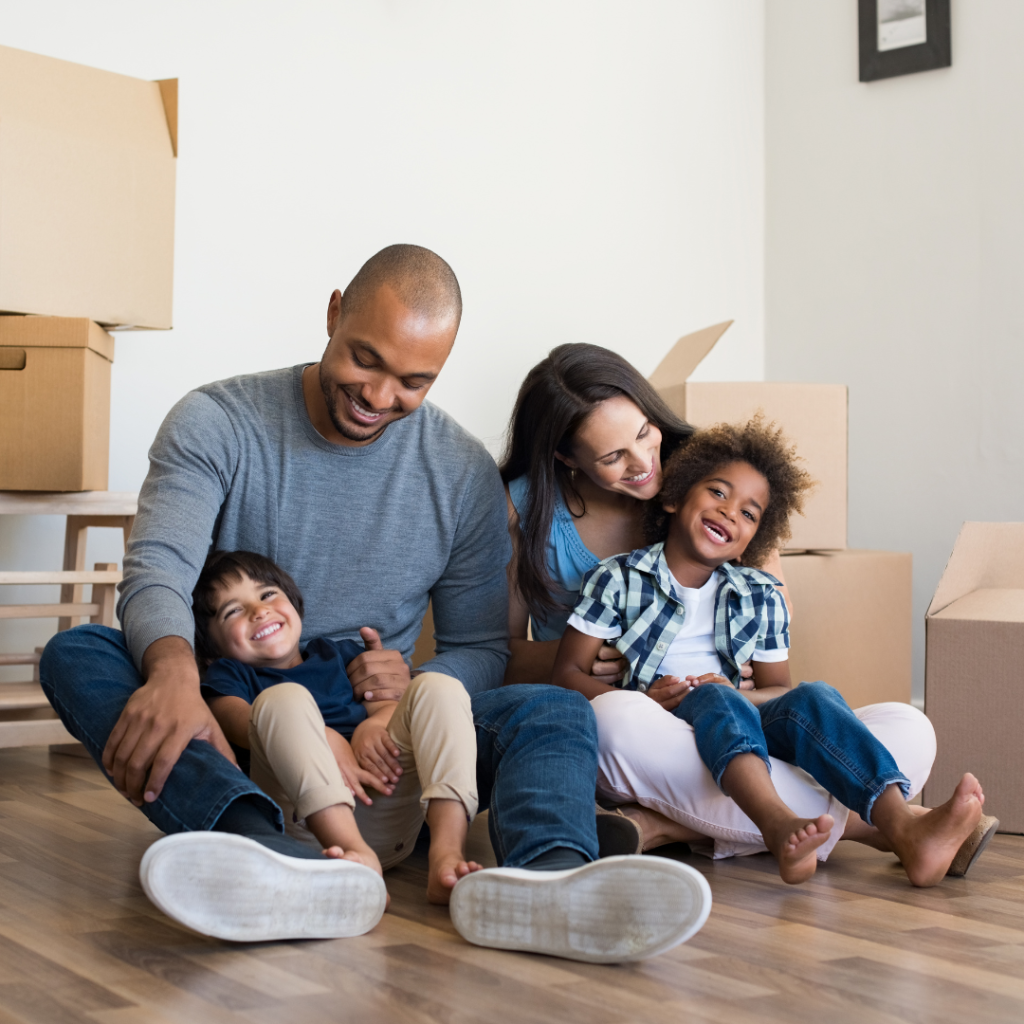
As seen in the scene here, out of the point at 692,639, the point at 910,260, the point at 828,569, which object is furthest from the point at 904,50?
the point at 692,639

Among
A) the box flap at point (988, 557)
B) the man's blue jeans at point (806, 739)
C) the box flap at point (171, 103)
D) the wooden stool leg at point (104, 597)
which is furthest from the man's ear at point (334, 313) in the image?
the box flap at point (988, 557)

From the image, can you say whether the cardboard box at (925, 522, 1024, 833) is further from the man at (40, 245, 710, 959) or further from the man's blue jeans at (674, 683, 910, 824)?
the man at (40, 245, 710, 959)

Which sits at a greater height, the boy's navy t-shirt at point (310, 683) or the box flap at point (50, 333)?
the box flap at point (50, 333)

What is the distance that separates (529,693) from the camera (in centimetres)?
120

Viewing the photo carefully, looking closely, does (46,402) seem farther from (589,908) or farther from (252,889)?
(589,908)

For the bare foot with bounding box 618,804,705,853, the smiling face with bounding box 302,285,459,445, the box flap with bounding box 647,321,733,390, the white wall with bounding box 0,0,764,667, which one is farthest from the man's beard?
the white wall with bounding box 0,0,764,667

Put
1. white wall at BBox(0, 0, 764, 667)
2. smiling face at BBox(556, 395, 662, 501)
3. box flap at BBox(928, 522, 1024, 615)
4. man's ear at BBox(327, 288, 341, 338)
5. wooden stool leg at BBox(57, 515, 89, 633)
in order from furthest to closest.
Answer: white wall at BBox(0, 0, 764, 667) < wooden stool leg at BBox(57, 515, 89, 633) < box flap at BBox(928, 522, 1024, 615) < smiling face at BBox(556, 395, 662, 501) < man's ear at BBox(327, 288, 341, 338)

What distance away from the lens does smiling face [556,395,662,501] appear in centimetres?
153

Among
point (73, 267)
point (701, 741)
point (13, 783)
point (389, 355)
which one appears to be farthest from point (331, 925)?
point (73, 267)

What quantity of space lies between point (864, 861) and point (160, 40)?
184 cm

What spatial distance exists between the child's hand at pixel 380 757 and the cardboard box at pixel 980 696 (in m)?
0.78

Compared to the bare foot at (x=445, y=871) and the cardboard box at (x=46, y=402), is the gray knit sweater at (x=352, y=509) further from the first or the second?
the cardboard box at (x=46, y=402)

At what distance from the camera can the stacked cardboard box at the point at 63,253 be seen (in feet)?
5.83

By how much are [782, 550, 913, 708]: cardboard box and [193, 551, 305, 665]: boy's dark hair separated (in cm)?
87
